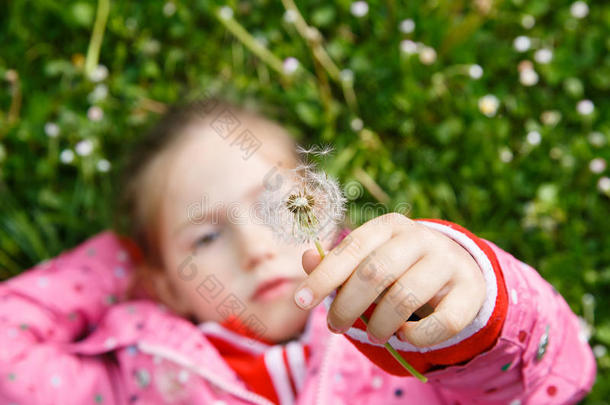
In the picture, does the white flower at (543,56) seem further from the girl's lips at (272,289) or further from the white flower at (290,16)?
the girl's lips at (272,289)

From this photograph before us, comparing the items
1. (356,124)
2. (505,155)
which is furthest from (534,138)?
(356,124)

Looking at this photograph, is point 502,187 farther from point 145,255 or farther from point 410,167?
point 145,255

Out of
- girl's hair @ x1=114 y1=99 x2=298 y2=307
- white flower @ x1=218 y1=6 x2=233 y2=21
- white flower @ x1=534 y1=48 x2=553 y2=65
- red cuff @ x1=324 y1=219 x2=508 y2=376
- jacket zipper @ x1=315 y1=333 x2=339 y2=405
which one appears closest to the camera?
red cuff @ x1=324 y1=219 x2=508 y2=376

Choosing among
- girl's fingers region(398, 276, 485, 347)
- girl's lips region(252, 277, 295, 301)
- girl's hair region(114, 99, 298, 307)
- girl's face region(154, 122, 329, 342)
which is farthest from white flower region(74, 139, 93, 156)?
girl's fingers region(398, 276, 485, 347)

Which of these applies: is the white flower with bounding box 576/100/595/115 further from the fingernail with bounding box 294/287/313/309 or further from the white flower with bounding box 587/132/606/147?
the fingernail with bounding box 294/287/313/309

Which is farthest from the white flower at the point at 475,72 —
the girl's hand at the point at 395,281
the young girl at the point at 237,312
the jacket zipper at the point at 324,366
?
the girl's hand at the point at 395,281

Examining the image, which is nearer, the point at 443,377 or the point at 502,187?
the point at 443,377

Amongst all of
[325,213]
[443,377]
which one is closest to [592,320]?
[443,377]

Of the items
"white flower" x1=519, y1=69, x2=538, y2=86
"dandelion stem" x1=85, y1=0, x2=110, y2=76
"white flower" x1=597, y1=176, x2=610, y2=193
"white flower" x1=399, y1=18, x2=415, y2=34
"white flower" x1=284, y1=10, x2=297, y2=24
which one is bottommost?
"white flower" x1=597, y1=176, x2=610, y2=193
